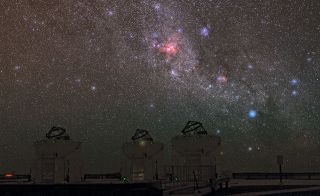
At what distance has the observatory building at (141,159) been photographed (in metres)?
42.4

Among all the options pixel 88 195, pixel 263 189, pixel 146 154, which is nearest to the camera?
pixel 88 195

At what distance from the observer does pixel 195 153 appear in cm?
3931

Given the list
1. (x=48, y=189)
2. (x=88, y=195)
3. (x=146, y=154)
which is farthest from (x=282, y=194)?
(x=146, y=154)

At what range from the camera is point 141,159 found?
4272 cm

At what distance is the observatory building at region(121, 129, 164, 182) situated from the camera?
42.4 metres

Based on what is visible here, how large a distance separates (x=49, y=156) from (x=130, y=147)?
794 centimetres

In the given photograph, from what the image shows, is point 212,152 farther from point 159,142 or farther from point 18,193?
point 18,193

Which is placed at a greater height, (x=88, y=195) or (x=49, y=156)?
(x=49, y=156)

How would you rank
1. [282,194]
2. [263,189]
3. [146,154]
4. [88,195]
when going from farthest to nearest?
1. [146,154]
2. [263,189]
3. [282,194]
4. [88,195]

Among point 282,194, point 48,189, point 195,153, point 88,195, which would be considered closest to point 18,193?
point 48,189

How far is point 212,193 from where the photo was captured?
2705cm

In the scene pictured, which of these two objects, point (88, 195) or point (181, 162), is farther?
point (181, 162)

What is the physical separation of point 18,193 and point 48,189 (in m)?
1.81

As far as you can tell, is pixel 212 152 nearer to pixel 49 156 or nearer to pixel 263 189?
pixel 263 189
